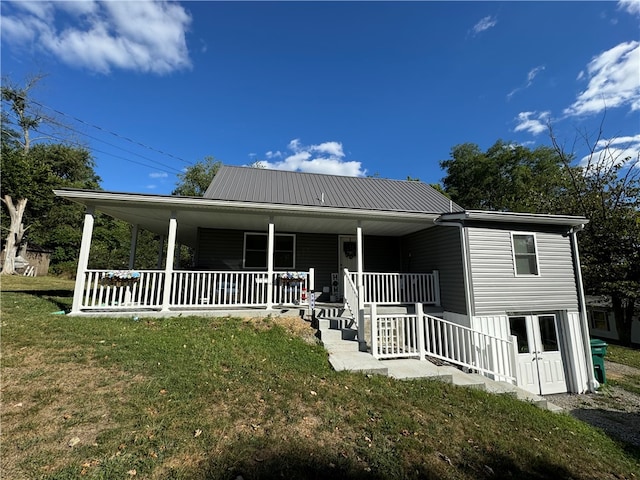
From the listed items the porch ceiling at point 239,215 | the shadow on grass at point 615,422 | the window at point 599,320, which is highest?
the porch ceiling at point 239,215

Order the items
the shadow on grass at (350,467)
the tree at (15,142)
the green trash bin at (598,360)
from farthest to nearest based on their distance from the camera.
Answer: the tree at (15,142)
the green trash bin at (598,360)
the shadow on grass at (350,467)

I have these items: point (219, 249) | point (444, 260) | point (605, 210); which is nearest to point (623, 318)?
point (605, 210)

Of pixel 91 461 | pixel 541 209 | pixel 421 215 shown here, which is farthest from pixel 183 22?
pixel 541 209

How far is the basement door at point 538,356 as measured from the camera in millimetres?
7980

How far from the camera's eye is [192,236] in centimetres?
1189

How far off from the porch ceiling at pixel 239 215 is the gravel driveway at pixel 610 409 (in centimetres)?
567

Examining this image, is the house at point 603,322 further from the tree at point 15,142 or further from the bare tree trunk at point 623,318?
the tree at point 15,142

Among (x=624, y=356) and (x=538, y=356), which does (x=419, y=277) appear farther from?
(x=624, y=356)

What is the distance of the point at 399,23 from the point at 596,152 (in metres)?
13.5

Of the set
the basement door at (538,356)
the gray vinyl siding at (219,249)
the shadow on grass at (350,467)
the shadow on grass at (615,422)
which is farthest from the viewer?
the gray vinyl siding at (219,249)

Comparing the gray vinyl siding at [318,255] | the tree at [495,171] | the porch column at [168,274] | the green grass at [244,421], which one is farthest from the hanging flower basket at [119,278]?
the tree at [495,171]

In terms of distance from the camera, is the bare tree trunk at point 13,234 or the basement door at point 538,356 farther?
the bare tree trunk at point 13,234

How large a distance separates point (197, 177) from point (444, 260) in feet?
80.0

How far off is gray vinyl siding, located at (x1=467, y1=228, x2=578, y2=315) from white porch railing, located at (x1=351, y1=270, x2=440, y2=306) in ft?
4.31
